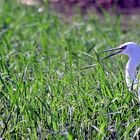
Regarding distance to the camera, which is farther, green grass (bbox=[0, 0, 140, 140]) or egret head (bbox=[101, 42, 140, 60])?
egret head (bbox=[101, 42, 140, 60])

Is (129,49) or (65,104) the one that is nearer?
(65,104)

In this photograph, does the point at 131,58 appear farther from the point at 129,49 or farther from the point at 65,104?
the point at 65,104

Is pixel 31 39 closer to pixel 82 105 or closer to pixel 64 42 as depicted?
pixel 64 42

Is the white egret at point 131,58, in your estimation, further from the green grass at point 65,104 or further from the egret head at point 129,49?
the green grass at point 65,104

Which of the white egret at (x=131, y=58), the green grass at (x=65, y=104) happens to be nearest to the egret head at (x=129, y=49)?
the white egret at (x=131, y=58)

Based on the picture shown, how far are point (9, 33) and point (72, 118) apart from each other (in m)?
3.36

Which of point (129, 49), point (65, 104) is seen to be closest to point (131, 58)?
point (129, 49)

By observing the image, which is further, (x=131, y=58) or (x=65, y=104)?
(x=131, y=58)

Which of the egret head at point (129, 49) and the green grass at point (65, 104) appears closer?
the green grass at point (65, 104)

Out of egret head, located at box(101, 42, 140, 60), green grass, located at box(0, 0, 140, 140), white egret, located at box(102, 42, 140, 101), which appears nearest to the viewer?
green grass, located at box(0, 0, 140, 140)

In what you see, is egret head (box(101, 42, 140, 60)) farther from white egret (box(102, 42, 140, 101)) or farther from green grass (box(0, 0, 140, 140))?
green grass (box(0, 0, 140, 140))

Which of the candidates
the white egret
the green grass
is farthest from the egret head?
the green grass

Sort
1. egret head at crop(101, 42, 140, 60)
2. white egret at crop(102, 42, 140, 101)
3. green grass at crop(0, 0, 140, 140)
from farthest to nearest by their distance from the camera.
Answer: egret head at crop(101, 42, 140, 60) → white egret at crop(102, 42, 140, 101) → green grass at crop(0, 0, 140, 140)

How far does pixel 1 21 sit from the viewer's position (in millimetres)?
9008
